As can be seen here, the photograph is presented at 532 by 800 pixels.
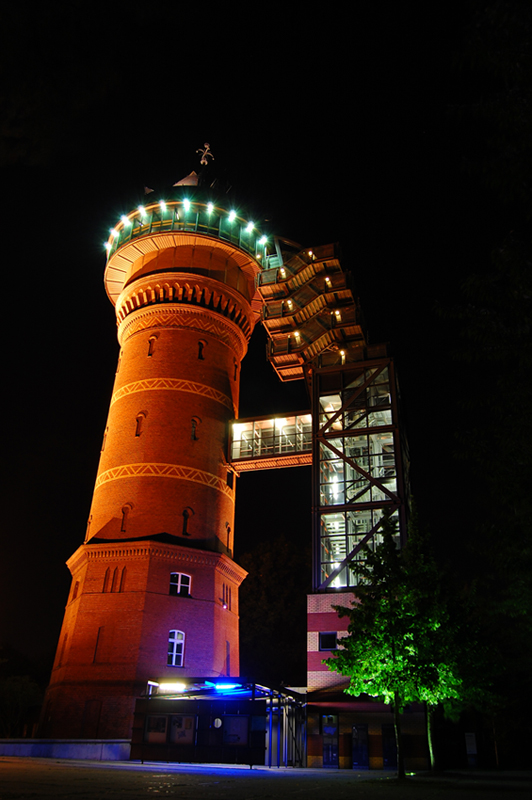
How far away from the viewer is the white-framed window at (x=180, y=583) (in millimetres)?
29844

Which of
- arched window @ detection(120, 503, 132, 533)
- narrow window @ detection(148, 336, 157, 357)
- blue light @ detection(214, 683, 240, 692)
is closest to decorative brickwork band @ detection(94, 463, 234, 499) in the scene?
arched window @ detection(120, 503, 132, 533)

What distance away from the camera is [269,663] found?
4641 cm

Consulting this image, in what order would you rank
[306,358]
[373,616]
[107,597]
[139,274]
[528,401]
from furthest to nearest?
[306,358] → [139,274] → [107,597] → [373,616] → [528,401]

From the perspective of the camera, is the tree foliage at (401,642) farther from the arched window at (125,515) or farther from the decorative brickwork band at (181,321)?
the decorative brickwork band at (181,321)

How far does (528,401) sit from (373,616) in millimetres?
10839

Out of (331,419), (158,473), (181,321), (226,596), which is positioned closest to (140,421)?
(158,473)

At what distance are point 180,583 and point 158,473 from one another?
570 cm

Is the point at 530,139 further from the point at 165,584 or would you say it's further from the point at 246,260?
the point at 246,260

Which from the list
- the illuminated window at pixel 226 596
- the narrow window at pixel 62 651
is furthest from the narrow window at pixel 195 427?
the narrow window at pixel 62 651

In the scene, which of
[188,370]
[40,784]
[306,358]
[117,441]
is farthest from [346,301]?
[40,784]

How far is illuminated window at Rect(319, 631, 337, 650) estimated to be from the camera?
97.1 ft

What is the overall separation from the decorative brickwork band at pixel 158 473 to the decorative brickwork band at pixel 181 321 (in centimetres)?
884

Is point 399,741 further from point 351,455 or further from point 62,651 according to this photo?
point 351,455

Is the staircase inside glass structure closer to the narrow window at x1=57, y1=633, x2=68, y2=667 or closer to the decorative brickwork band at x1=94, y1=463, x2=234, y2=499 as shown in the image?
the decorative brickwork band at x1=94, y1=463, x2=234, y2=499
